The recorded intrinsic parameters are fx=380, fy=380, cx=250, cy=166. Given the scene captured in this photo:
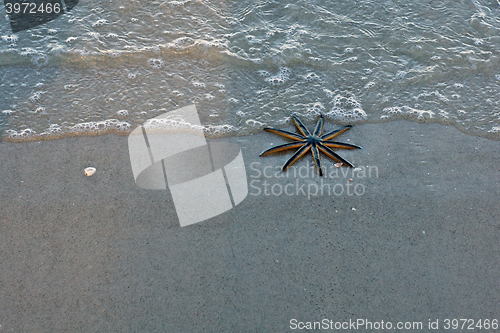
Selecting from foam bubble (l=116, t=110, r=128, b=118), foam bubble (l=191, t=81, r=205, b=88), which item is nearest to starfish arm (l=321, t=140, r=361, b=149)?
foam bubble (l=191, t=81, r=205, b=88)

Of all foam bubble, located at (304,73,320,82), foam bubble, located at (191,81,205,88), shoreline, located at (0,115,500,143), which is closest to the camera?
shoreline, located at (0,115,500,143)

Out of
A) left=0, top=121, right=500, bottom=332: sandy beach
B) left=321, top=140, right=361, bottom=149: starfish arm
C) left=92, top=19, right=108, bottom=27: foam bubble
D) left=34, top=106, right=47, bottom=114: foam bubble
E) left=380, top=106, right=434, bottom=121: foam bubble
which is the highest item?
left=92, top=19, right=108, bottom=27: foam bubble

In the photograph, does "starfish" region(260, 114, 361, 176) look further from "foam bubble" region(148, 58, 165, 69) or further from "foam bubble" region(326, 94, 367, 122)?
"foam bubble" region(148, 58, 165, 69)

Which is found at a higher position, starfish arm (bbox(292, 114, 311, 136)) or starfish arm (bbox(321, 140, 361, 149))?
starfish arm (bbox(292, 114, 311, 136))

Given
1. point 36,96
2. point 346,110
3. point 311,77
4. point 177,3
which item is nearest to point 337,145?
point 346,110

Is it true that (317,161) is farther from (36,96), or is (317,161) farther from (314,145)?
(36,96)

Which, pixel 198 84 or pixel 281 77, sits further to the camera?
pixel 281 77

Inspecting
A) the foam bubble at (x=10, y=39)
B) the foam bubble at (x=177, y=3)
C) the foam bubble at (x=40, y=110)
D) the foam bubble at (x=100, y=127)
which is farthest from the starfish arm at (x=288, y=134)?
the foam bubble at (x=10, y=39)
